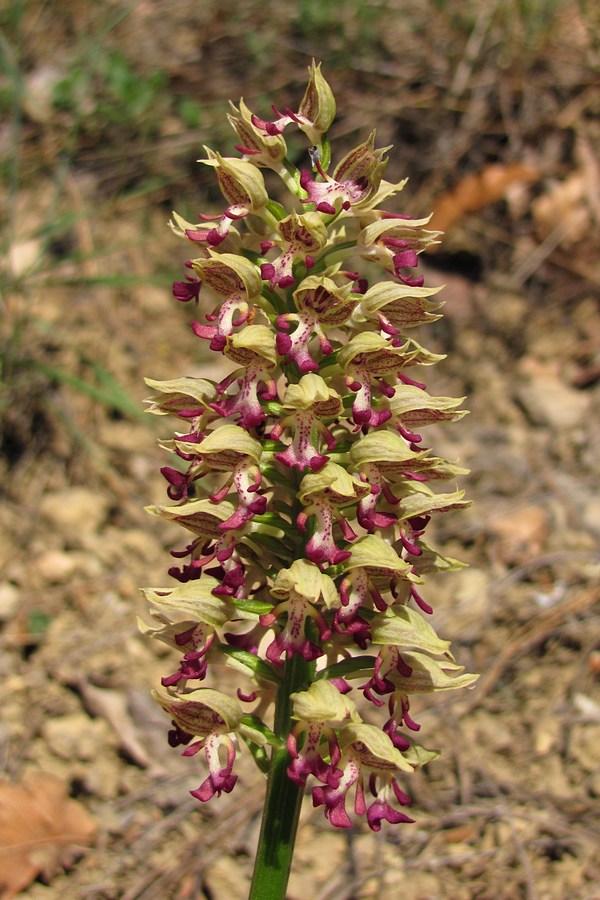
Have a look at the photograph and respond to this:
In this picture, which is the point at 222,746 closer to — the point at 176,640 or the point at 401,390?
the point at 176,640

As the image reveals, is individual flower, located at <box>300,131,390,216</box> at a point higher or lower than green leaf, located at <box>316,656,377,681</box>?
higher

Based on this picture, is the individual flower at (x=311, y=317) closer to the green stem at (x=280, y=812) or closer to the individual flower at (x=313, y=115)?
the individual flower at (x=313, y=115)

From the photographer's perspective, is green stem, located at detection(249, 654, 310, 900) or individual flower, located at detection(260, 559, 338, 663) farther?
green stem, located at detection(249, 654, 310, 900)

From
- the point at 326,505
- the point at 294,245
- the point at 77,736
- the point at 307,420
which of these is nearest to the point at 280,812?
the point at 326,505

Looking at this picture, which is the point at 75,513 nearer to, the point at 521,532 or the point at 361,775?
the point at 521,532

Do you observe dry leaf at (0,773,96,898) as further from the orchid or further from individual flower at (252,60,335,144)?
individual flower at (252,60,335,144)

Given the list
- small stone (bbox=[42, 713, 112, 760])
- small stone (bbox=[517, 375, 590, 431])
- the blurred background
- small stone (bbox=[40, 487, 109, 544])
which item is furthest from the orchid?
small stone (bbox=[517, 375, 590, 431])

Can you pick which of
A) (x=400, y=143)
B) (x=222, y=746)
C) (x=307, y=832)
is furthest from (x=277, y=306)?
(x=400, y=143)
